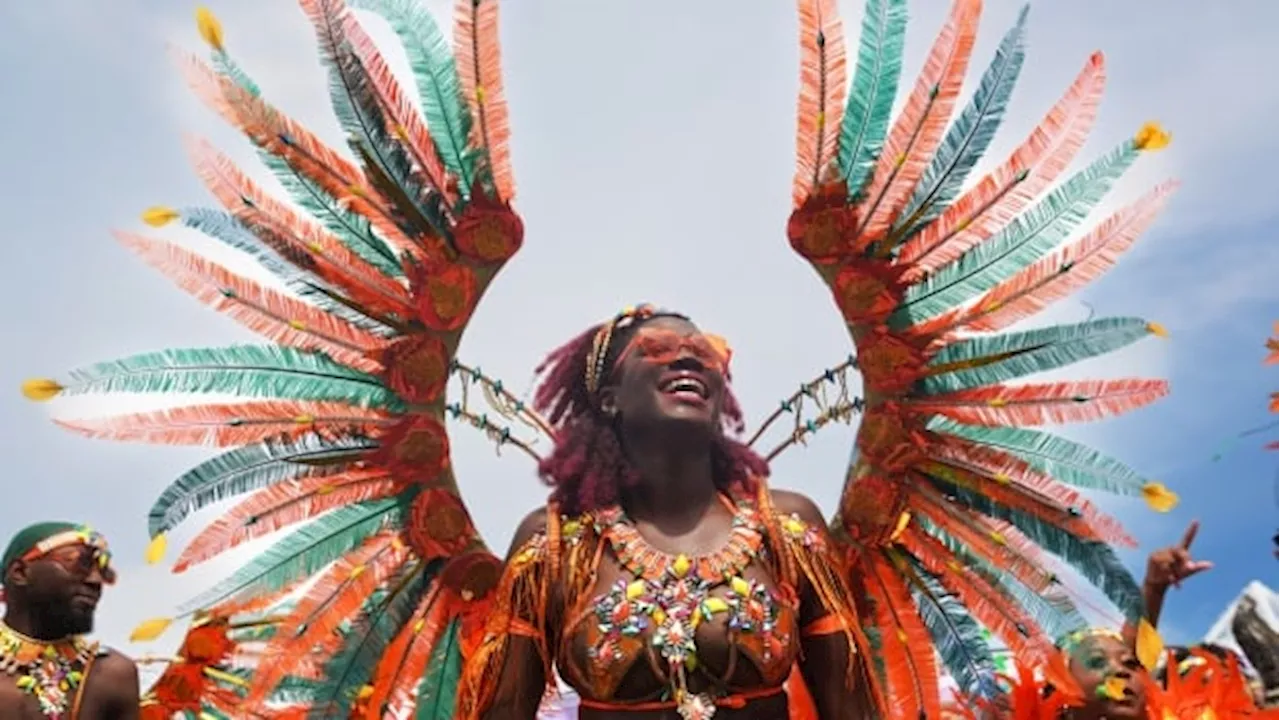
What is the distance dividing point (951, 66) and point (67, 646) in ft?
9.86

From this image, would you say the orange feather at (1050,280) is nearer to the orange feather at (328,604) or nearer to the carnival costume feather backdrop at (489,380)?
the carnival costume feather backdrop at (489,380)

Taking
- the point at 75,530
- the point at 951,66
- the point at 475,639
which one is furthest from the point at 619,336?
the point at 75,530

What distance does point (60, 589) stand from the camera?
466cm

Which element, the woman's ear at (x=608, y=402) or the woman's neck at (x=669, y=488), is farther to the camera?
Answer: the woman's ear at (x=608, y=402)

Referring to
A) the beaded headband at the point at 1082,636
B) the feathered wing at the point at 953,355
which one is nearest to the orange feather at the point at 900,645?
the feathered wing at the point at 953,355

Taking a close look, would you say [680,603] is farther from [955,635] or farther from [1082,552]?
[1082,552]

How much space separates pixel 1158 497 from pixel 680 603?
1.56 metres

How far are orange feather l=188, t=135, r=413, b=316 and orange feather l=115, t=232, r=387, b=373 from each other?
0.11 metres

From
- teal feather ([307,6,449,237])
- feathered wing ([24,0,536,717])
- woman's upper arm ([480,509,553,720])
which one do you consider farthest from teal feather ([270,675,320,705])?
teal feather ([307,6,449,237])

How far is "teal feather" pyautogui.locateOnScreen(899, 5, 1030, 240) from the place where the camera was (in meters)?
4.75

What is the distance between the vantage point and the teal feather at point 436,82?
15.7ft

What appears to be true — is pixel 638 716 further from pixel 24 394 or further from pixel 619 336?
pixel 24 394

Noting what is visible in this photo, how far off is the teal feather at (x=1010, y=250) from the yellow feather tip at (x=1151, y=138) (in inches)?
4.1

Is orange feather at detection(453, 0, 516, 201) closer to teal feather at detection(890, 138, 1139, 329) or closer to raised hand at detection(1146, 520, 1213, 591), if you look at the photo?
teal feather at detection(890, 138, 1139, 329)
